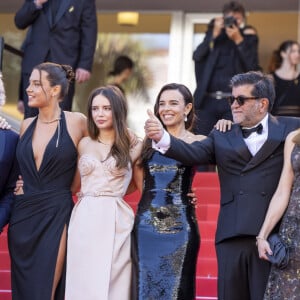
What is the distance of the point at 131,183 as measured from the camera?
7.14 meters

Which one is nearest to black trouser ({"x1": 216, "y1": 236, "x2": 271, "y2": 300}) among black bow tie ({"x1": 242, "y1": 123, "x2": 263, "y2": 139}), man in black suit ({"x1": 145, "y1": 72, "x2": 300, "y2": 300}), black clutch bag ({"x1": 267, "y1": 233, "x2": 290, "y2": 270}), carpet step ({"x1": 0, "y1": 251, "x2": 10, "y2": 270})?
man in black suit ({"x1": 145, "y1": 72, "x2": 300, "y2": 300})

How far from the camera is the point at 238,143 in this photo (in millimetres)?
6691

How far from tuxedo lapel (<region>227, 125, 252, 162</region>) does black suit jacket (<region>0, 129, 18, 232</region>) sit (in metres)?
1.54

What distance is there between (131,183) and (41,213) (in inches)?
25.6

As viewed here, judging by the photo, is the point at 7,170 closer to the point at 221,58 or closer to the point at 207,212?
the point at 207,212

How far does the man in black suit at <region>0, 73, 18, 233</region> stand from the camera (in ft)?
23.4

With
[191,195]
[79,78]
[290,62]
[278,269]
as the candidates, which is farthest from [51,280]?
[290,62]

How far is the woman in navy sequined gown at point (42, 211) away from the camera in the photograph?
22.8 ft

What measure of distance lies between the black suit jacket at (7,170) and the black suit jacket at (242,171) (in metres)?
1.25

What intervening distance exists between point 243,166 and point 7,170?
66.3 inches

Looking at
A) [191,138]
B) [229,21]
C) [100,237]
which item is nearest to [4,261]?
[100,237]

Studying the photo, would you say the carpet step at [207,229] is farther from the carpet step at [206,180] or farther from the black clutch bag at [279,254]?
the black clutch bag at [279,254]

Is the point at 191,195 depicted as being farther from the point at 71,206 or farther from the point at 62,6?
the point at 62,6

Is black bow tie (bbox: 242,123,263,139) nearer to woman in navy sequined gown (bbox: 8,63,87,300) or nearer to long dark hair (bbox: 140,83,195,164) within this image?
long dark hair (bbox: 140,83,195,164)
